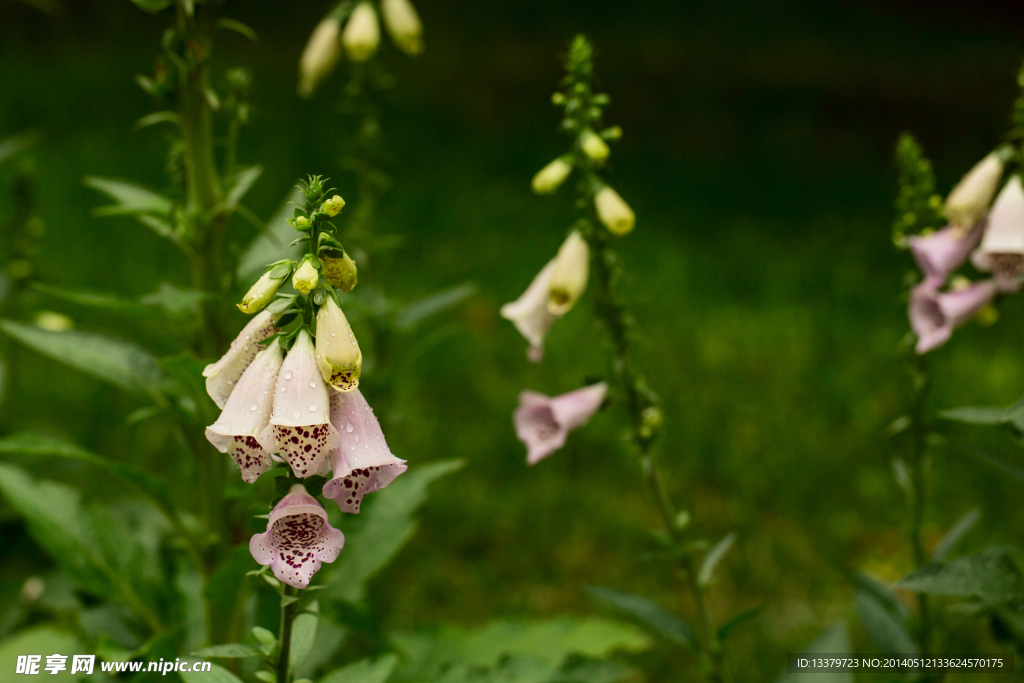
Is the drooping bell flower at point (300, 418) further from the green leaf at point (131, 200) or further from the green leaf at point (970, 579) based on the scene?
the green leaf at point (970, 579)

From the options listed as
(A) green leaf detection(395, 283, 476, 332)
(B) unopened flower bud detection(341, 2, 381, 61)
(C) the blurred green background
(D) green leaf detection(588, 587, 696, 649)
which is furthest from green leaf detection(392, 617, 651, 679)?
(B) unopened flower bud detection(341, 2, 381, 61)

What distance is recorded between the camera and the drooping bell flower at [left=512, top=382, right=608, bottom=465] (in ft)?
5.86

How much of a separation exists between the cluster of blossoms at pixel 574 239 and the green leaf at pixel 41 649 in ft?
3.12

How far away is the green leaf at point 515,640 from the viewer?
2.18 meters

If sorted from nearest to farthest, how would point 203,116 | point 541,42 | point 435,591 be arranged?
point 203,116, point 435,591, point 541,42

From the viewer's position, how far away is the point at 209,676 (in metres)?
1.24

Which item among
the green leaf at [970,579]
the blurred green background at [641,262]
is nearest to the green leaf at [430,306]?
the blurred green background at [641,262]

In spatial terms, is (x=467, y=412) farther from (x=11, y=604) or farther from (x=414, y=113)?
(x=414, y=113)

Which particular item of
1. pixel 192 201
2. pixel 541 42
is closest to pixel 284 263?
pixel 192 201

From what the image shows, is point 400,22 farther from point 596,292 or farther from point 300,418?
point 300,418

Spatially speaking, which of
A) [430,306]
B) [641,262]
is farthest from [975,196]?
[641,262]

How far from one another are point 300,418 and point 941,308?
1.29m

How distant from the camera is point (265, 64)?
804 cm

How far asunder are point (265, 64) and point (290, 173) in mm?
3012
